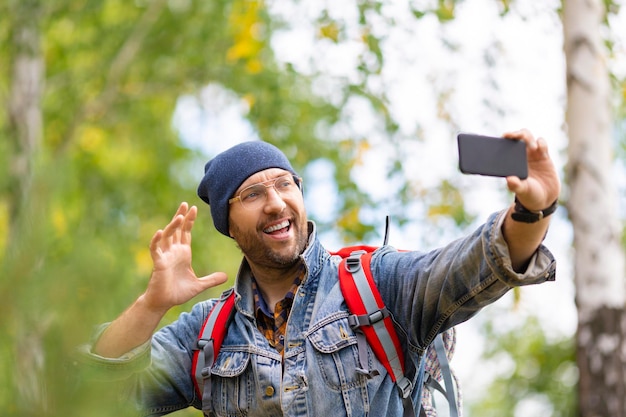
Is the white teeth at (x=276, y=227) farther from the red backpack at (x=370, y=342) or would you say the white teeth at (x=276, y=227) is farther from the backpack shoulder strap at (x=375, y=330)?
the backpack shoulder strap at (x=375, y=330)

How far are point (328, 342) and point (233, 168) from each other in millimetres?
778

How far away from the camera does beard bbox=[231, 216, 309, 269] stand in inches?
131

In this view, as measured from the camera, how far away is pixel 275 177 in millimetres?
3449

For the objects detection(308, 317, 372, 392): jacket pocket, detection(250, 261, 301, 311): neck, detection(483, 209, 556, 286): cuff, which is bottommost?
detection(308, 317, 372, 392): jacket pocket

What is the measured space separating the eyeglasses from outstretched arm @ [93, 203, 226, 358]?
20 centimetres

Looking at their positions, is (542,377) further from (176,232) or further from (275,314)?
(176,232)

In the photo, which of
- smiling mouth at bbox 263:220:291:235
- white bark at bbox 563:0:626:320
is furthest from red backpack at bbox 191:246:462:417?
white bark at bbox 563:0:626:320

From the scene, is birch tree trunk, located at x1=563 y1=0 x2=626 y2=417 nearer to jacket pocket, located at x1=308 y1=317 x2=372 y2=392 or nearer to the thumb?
jacket pocket, located at x1=308 y1=317 x2=372 y2=392

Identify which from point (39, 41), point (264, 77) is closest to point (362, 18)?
point (264, 77)

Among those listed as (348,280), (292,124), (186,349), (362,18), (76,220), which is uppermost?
(362,18)

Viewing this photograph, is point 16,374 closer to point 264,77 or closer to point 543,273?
point 543,273

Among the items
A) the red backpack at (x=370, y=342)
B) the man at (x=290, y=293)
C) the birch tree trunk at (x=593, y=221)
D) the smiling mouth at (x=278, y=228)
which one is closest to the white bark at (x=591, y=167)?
the birch tree trunk at (x=593, y=221)

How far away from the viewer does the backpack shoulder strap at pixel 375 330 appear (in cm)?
303

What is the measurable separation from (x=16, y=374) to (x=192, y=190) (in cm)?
1255
